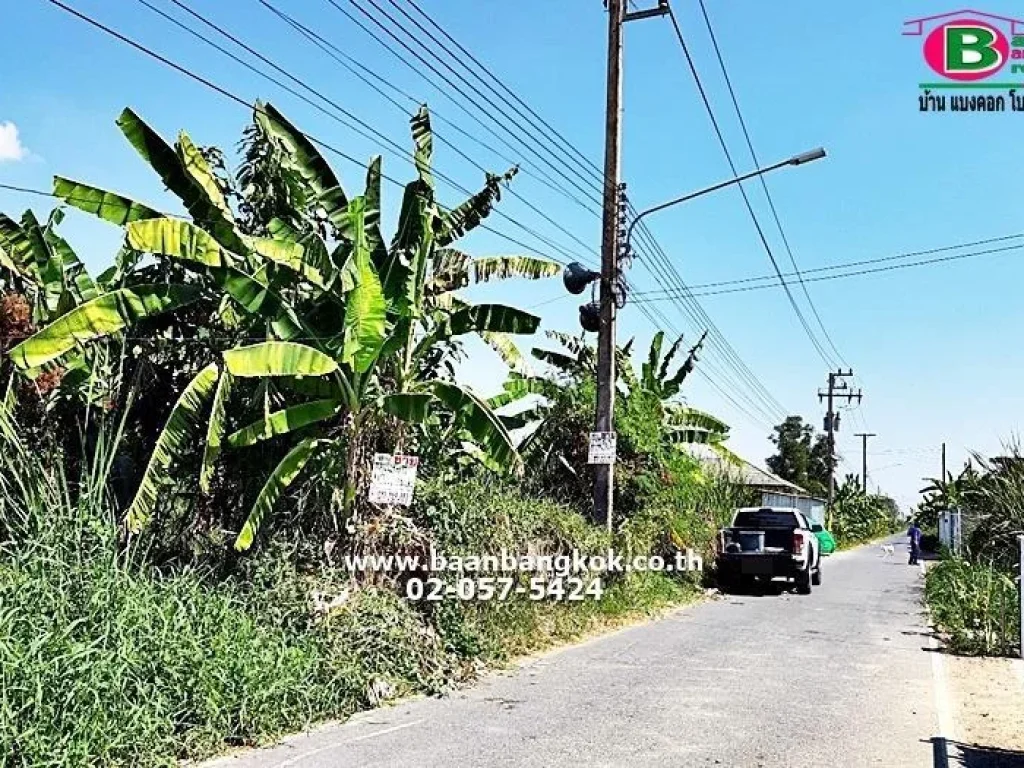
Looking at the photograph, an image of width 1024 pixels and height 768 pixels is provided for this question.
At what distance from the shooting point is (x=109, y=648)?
7168 mm

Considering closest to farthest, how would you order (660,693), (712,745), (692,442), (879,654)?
(712,745)
(660,693)
(879,654)
(692,442)

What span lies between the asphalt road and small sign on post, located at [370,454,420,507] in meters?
2.12

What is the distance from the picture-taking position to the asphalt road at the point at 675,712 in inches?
304

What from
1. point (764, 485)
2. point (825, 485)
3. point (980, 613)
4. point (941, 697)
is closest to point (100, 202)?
point (941, 697)

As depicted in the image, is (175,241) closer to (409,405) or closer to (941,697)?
(409,405)

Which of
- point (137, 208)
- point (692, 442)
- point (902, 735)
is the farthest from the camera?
point (692, 442)

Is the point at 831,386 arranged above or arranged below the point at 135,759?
above

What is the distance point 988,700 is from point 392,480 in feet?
21.5

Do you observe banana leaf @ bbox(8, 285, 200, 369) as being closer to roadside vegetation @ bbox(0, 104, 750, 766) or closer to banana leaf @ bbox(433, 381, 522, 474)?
roadside vegetation @ bbox(0, 104, 750, 766)

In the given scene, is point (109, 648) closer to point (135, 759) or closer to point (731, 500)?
point (135, 759)

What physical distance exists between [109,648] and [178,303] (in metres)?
4.78

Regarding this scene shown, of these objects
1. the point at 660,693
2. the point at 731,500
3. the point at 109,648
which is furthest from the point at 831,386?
the point at 109,648

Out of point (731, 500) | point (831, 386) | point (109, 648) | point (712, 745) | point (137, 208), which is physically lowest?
point (712, 745)

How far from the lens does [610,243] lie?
17.5 m
